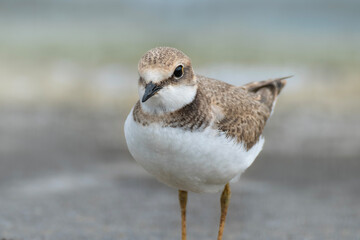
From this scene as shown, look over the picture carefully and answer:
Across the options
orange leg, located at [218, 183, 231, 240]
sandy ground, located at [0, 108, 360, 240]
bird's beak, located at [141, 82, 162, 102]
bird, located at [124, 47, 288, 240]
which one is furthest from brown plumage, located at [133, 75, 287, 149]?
sandy ground, located at [0, 108, 360, 240]

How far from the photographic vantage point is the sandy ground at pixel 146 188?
18.5ft

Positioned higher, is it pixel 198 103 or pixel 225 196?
pixel 198 103

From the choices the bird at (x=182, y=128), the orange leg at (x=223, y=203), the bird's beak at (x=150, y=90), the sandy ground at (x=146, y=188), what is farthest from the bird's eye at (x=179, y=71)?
the sandy ground at (x=146, y=188)

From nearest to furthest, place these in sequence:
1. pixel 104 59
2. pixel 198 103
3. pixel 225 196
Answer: pixel 198 103 → pixel 225 196 → pixel 104 59

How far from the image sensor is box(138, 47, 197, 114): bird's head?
386 cm

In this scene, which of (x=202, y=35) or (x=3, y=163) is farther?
(x=202, y=35)

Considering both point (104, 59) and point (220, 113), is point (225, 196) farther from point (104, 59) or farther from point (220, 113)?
point (104, 59)

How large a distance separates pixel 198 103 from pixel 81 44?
433 inches

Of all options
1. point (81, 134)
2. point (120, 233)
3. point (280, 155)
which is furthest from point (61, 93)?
point (120, 233)

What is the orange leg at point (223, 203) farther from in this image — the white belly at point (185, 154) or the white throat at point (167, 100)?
the white throat at point (167, 100)

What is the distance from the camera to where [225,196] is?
5.03m

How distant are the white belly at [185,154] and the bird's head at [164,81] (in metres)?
0.17

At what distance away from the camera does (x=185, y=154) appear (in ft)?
13.2

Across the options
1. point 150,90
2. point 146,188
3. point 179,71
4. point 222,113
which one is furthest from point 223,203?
point 146,188
